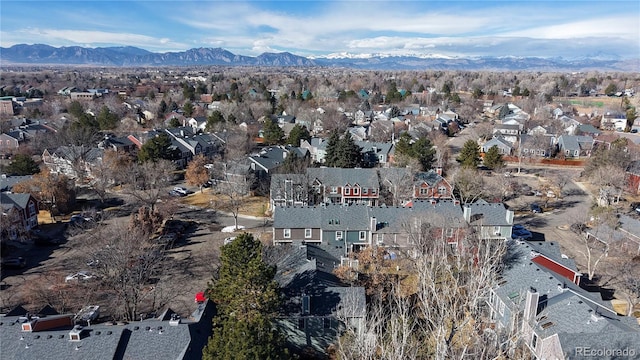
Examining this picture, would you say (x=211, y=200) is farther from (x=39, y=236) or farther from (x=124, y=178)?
(x=39, y=236)

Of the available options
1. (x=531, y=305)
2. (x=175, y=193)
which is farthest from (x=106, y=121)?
(x=531, y=305)

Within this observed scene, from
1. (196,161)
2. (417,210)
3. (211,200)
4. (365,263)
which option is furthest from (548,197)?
(196,161)

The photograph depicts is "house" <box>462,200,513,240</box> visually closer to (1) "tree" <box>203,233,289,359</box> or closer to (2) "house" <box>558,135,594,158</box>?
(1) "tree" <box>203,233,289,359</box>

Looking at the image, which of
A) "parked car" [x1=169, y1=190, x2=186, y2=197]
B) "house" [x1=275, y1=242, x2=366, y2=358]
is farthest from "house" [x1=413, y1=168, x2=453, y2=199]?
"parked car" [x1=169, y1=190, x2=186, y2=197]

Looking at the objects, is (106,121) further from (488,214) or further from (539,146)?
(539,146)

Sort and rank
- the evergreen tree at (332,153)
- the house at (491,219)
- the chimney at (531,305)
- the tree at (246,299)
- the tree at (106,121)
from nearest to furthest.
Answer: the tree at (246,299) → the chimney at (531,305) → the house at (491,219) → the evergreen tree at (332,153) → the tree at (106,121)

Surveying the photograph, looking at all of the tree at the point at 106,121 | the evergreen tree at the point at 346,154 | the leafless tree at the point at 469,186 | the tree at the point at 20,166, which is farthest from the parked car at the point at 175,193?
the tree at the point at 106,121

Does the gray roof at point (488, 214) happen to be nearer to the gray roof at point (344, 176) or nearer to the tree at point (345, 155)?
the gray roof at point (344, 176)
